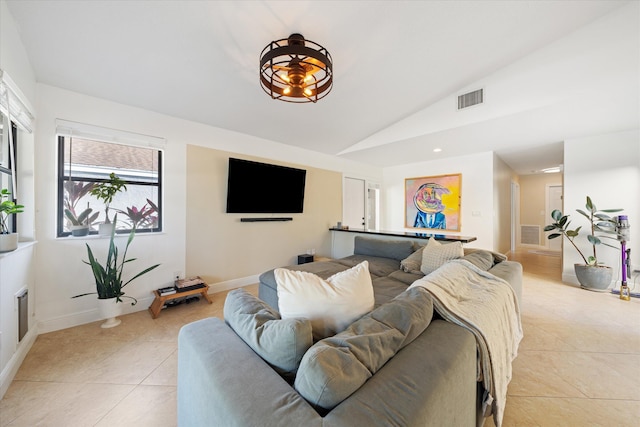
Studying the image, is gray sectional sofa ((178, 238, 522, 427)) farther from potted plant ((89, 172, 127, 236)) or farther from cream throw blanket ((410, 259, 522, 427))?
potted plant ((89, 172, 127, 236))

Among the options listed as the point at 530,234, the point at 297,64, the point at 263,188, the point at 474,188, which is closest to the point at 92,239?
the point at 263,188

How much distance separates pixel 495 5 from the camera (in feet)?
6.81

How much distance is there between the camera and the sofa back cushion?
3.12 m

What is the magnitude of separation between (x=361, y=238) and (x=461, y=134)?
233cm

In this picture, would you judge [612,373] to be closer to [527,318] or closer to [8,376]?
[527,318]

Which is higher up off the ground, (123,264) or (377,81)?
(377,81)

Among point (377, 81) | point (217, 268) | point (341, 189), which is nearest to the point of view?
point (377, 81)

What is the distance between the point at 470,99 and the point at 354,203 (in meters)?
2.92

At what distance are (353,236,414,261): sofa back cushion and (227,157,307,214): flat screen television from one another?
141cm

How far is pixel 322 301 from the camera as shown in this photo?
1.11 meters

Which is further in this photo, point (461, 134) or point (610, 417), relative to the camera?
point (461, 134)

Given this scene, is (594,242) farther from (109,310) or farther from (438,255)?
(109,310)

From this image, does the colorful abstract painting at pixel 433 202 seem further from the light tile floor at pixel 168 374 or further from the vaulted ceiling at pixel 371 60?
the light tile floor at pixel 168 374

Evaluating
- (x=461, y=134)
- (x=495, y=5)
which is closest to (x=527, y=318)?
(x=461, y=134)
